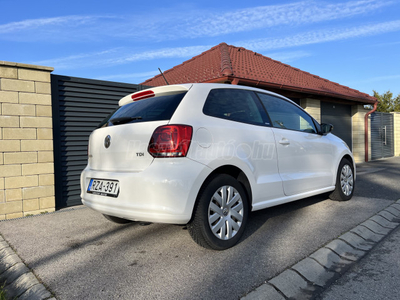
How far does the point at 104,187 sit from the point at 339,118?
39.3 feet

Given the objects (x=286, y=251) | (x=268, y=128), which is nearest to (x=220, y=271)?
(x=286, y=251)

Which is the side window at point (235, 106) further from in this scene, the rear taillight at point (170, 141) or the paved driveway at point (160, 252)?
the paved driveway at point (160, 252)

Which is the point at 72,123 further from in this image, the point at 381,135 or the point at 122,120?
the point at 381,135

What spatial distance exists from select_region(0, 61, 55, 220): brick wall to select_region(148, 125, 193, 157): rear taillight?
3.15 metres

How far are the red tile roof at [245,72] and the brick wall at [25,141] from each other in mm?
4646

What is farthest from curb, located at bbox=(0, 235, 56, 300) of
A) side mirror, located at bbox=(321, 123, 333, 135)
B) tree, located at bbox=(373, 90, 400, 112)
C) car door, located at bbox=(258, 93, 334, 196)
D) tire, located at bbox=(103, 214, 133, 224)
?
tree, located at bbox=(373, 90, 400, 112)

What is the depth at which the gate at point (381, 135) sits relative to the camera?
1541cm

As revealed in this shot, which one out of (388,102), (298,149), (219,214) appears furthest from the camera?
(388,102)

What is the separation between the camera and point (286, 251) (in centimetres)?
315

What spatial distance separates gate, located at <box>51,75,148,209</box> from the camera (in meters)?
5.60

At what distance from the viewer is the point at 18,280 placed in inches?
107

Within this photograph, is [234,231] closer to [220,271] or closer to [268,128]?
[220,271]

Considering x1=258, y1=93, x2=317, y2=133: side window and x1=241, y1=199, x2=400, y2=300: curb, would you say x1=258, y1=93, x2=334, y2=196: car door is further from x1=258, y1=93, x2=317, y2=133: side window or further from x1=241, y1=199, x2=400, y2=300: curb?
x1=241, y1=199, x2=400, y2=300: curb

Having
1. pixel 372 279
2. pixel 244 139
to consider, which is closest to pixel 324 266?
pixel 372 279
